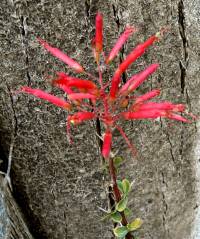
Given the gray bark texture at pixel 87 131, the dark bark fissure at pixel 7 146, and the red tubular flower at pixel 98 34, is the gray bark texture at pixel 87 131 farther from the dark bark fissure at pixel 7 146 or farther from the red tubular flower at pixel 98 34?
the red tubular flower at pixel 98 34

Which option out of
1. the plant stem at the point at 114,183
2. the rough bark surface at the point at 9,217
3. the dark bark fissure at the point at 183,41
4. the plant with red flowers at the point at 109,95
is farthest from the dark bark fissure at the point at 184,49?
the rough bark surface at the point at 9,217

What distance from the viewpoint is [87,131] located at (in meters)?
1.30

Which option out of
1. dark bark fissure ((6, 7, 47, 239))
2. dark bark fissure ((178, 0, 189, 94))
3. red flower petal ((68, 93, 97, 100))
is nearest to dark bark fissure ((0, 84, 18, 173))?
dark bark fissure ((6, 7, 47, 239))

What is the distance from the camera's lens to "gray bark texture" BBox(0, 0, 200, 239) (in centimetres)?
113

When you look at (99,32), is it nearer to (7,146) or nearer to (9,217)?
(7,146)

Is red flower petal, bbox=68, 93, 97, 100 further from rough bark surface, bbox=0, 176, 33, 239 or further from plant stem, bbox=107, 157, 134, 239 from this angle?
rough bark surface, bbox=0, 176, 33, 239

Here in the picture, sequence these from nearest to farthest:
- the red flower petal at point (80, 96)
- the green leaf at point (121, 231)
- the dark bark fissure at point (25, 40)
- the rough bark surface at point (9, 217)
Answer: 1. the red flower petal at point (80, 96)
2. the dark bark fissure at point (25, 40)
3. the green leaf at point (121, 231)
4. the rough bark surface at point (9, 217)

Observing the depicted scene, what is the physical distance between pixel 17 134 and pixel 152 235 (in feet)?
2.17

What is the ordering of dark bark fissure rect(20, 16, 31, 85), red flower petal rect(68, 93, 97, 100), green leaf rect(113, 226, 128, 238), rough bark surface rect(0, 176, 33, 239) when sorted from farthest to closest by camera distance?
rough bark surface rect(0, 176, 33, 239) → green leaf rect(113, 226, 128, 238) → dark bark fissure rect(20, 16, 31, 85) → red flower petal rect(68, 93, 97, 100)

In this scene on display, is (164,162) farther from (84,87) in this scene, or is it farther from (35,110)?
(84,87)

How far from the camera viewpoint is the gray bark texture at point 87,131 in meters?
1.13

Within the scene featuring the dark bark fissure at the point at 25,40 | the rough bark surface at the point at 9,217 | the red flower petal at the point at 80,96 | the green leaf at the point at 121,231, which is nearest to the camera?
the red flower petal at the point at 80,96

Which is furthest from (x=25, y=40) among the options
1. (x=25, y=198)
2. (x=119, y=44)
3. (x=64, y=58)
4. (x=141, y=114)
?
(x=25, y=198)

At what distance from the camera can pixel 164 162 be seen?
1468mm
